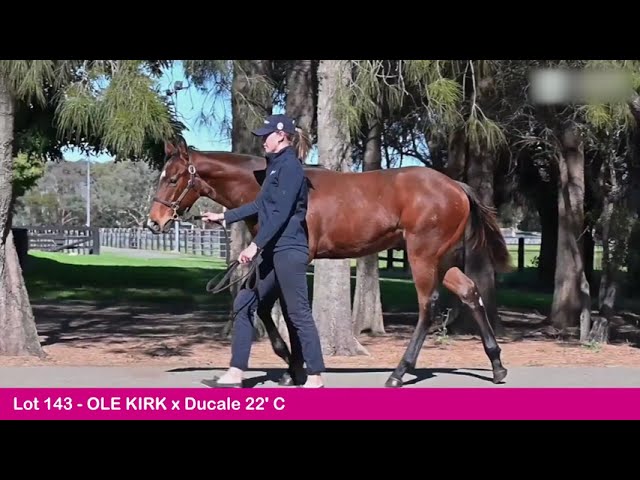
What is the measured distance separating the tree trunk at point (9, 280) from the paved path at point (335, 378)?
1.84m

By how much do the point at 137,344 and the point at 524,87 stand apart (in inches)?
250

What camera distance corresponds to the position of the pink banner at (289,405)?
682 cm

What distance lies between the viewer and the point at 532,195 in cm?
2264

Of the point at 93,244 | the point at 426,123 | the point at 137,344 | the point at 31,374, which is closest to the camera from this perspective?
the point at 31,374

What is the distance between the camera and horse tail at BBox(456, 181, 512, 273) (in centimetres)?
859

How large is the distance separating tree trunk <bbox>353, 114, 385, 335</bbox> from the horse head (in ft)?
23.7

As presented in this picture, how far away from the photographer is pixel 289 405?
701 cm

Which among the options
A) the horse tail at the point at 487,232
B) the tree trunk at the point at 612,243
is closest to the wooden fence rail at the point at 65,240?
the tree trunk at the point at 612,243

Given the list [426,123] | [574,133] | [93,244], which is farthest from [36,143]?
[93,244]

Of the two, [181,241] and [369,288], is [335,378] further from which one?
[181,241]

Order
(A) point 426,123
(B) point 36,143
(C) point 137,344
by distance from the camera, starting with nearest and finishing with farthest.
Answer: (A) point 426,123, (C) point 137,344, (B) point 36,143

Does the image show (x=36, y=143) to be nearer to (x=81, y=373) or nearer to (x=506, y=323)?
(x=506, y=323)

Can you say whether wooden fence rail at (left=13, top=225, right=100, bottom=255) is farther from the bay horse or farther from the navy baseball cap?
the navy baseball cap

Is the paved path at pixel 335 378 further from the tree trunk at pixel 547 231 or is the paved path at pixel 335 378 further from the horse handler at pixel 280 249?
the tree trunk at pixel 547 231
